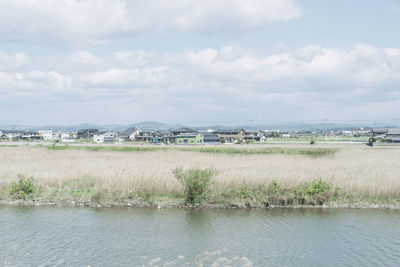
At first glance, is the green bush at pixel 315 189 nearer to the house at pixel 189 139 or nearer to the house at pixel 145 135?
the house at pixel 189 139

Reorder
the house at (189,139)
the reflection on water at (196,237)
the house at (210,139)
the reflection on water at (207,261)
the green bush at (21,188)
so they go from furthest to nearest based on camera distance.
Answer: the house at (189,139) < the house at (210,139) < the green bush at (21,188) < the reflection on water at (196,237) < the reflection on water at (207,261)

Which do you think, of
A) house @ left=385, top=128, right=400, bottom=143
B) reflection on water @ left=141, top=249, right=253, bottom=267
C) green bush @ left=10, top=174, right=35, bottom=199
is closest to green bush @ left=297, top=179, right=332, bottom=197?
reflection on water @ left=141, top=249, right=253, bottom=267

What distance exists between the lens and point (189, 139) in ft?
246

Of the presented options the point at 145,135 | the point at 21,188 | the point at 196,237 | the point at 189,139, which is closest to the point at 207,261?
the point at 196,237

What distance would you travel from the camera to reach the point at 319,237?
44.0ft

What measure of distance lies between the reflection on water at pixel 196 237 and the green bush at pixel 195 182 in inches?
30.0

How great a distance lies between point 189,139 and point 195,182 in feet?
189

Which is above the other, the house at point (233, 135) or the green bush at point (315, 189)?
the house at point (233, 135)

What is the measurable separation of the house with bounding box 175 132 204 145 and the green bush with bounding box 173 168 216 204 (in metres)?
55.4

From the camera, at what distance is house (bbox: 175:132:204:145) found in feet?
244

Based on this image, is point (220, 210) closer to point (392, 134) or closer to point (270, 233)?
point (270, 233)

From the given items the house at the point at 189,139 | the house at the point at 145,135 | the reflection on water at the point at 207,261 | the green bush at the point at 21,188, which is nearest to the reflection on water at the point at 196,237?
the reflection on water at the point at 207,261

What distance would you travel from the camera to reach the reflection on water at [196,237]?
1109 cm

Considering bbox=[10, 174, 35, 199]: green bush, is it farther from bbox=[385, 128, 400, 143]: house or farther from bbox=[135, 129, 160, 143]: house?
bbox=[135, 129, 160, 143]: house
